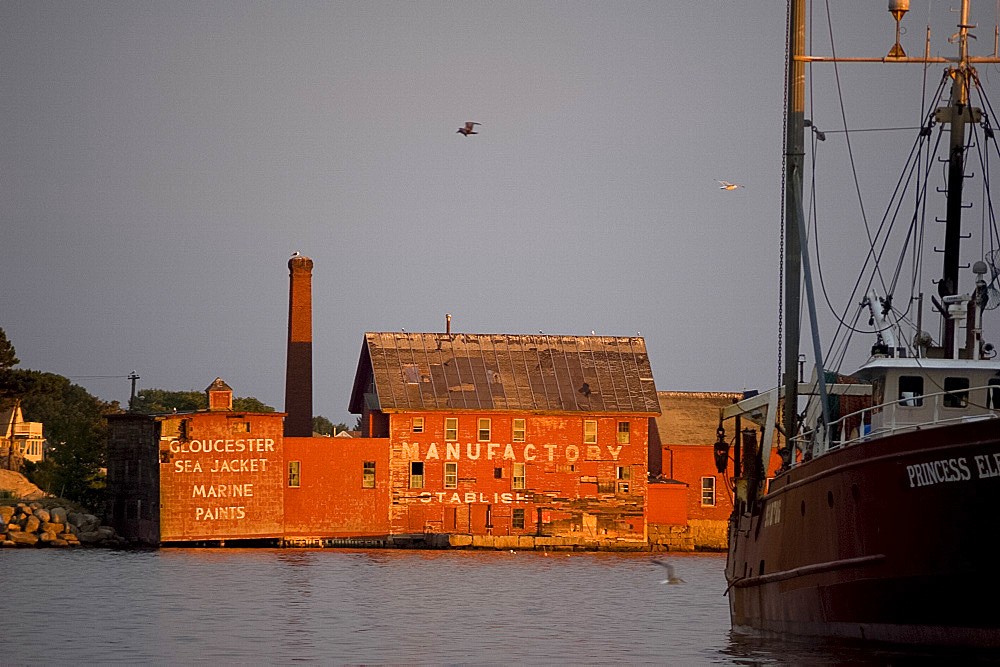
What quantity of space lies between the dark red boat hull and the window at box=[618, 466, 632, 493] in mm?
50304

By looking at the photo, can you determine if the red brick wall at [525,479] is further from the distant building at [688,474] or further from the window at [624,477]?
the distant building at [688,474]

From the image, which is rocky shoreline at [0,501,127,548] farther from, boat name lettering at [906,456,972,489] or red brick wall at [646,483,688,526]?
boat name lettering at [906,456,972,489]

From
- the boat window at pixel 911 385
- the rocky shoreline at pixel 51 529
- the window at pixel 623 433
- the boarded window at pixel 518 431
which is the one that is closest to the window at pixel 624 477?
the window at pixel 623 433

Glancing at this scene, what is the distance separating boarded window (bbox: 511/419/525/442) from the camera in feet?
253

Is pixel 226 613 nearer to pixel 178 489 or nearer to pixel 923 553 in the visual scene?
pixel 923 553

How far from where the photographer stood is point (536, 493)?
76.8 m

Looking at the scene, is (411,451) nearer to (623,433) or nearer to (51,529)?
(623,433)

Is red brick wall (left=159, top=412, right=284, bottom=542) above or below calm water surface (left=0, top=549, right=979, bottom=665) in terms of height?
→ above

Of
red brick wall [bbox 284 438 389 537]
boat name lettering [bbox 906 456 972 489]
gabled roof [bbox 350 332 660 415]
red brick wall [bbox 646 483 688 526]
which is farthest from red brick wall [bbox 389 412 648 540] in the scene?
boat name lettering [bbox 906 456 972 489]

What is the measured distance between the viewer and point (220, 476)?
70.6 metres

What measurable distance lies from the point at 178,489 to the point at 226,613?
3288 centimetres

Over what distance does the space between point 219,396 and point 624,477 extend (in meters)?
21.9

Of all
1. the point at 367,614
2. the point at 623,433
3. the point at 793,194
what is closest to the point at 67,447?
the point at 623,433

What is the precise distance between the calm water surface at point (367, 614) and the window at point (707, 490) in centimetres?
1645
